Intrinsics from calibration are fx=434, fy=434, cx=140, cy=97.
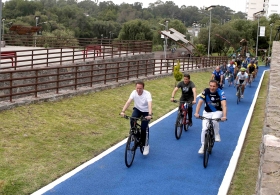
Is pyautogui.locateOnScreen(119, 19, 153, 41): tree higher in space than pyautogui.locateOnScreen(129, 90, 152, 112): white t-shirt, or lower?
higher

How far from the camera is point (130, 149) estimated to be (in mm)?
9227

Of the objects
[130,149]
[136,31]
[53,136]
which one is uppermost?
[136,31]

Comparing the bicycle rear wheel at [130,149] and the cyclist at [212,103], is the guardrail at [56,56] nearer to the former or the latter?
the bicycle rear wheel at [130,149]

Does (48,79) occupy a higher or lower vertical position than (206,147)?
higher

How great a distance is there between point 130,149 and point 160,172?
0.81 metres

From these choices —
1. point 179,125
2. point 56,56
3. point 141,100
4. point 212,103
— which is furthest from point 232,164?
point 56,56

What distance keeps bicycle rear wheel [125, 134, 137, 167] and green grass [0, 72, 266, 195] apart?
42.9 inches

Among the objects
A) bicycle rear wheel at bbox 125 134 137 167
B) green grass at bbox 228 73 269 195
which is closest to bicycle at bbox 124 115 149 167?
bicycle rear wheel at bbox 125 134 137 167

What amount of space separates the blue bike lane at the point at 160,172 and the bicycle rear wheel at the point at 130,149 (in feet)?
0.49

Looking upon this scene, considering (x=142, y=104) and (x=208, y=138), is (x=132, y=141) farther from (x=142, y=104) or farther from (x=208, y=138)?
(x=208, y=138)

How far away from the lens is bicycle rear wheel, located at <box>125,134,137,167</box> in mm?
9016

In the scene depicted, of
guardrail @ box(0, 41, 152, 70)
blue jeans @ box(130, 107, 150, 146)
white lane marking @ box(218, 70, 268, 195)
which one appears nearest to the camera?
white lane marking @ box(218, 70, 268, 195)

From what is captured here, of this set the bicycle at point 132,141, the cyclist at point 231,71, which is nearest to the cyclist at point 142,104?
the bicycle at point 132,141

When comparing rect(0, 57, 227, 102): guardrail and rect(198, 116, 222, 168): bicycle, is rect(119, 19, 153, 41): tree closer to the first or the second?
rect(0, 57, 227, 102): guardrail
